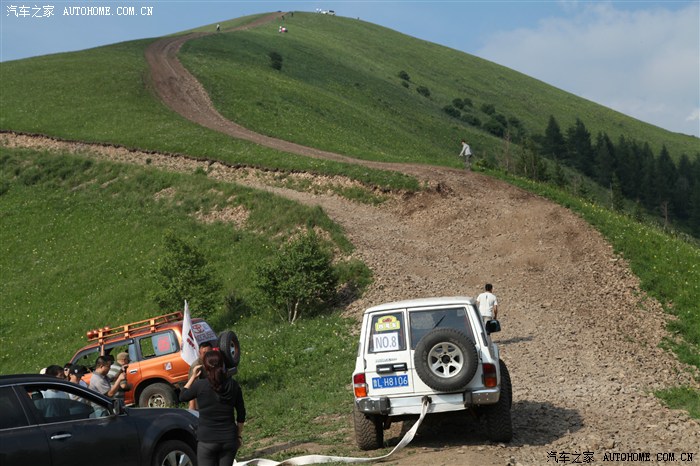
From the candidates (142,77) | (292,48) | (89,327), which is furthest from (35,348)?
(292,48)

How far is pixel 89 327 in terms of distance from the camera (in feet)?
97.3

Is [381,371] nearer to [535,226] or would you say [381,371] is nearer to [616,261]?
[616,261]

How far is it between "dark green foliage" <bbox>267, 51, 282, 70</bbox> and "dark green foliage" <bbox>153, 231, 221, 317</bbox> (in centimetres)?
5391

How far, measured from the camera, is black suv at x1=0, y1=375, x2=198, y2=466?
8617 millimetres

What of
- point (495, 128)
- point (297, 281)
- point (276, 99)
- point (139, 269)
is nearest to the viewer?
point (297, 281)

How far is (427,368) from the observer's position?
36.6 ft

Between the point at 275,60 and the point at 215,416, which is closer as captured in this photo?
the point at 215,416

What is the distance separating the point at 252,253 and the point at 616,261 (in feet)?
42.7

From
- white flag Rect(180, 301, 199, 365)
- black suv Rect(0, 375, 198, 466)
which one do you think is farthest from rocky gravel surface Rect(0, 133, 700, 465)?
white flag Rect(180, 301, 199, 365)

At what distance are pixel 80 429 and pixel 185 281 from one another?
57.2 feet

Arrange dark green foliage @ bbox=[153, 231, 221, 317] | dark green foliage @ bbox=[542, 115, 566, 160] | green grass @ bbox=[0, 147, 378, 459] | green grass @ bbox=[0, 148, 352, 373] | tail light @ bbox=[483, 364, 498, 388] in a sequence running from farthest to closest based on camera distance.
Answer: dark green foliage @ bbox=[542, 115, 566, 160] < green grass @ bbox=[0, 148, 352, 373] < dark green foliage @ bbox=[153, 231, 221, 317] < green grass @ bbox=[0, 147, 378, 459] < tail light @ bbox=[483, 364, 498, 388]

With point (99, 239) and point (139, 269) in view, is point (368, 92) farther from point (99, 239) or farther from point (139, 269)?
point (139, 269)

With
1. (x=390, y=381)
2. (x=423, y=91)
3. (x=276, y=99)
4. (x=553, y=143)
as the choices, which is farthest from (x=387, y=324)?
(x=553, y=143)

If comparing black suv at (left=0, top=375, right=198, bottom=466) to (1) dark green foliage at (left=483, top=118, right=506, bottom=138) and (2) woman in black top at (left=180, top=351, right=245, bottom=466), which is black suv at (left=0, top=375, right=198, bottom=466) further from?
(1) dark green foliage at (left=483, top=118, right=506, bottom=138)
